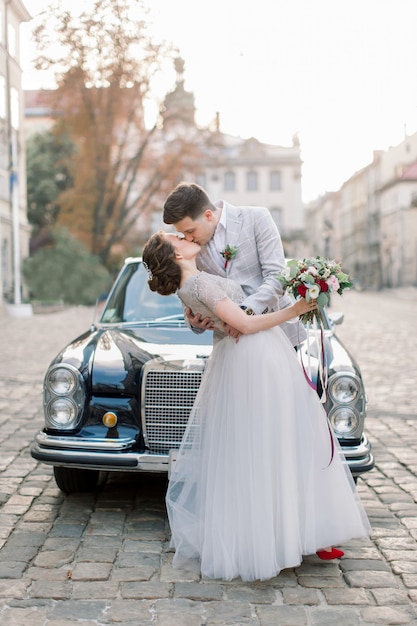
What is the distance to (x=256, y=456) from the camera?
12.6 feet

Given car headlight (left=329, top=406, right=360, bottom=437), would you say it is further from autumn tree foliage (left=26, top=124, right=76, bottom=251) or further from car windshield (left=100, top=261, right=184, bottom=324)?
autumn tree foliage (left=26, top=124, right=76, bottom=251)

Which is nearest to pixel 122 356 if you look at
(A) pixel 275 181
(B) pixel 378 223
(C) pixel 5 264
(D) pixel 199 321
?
(D) pixel 199 321

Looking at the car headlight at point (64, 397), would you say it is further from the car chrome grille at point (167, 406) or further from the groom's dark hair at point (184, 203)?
the groom's dark hair at point (184, 203)

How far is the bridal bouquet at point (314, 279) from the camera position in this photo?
374cm

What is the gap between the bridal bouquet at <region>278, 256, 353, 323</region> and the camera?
3738 millimetres

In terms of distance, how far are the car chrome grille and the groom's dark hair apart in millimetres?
1241

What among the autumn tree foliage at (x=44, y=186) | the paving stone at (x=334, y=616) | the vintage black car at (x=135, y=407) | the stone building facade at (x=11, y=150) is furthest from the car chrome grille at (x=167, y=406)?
the autumn tree foliage at (x=44, y=186)

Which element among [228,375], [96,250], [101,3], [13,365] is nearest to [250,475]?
[228,375]

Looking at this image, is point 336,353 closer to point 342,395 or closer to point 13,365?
point 342,395

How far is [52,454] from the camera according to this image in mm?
4816

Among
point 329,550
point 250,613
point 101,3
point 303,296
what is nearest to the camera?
point 250,613

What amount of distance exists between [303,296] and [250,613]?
1.45 m

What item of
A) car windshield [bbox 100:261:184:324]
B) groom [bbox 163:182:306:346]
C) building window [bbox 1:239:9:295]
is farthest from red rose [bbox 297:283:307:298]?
building window [bbox 1:239:9:295]

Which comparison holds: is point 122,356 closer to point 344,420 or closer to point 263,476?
point 344,420
